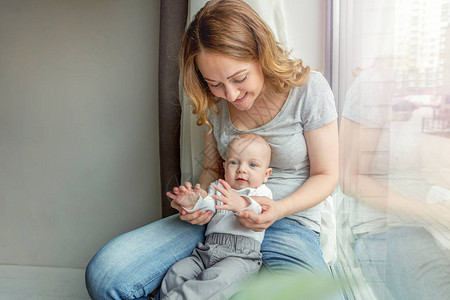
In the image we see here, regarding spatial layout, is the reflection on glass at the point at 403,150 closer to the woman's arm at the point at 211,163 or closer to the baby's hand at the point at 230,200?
the baby's hand at the point at 230,200

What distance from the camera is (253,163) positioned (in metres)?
0.96

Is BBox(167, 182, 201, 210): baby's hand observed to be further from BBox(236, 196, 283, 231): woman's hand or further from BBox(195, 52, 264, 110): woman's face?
BBox(195, 52, 264, 110): woman's face

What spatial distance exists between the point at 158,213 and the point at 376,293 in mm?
1345

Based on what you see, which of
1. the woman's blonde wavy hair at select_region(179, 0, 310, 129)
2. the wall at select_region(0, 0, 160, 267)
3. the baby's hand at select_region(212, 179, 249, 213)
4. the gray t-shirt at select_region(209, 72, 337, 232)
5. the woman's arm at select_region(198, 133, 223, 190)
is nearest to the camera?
the baby's hand at select_region(212, 179, 249, 213)

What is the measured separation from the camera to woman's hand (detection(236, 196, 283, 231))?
82 centimetres

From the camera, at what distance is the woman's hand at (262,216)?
32.2 inches

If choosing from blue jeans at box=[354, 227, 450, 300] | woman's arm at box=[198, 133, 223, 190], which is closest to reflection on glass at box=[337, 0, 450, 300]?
blue jeans at box=[354, 227, 450, 300]

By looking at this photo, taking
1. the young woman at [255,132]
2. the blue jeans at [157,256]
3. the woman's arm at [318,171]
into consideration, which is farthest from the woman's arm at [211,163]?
the woman's arm at [318,171]

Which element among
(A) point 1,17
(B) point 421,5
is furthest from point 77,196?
(B) point 421,5

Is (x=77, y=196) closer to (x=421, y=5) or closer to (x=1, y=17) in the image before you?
(x=1, y=17)

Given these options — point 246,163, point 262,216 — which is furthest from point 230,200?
point 246,163

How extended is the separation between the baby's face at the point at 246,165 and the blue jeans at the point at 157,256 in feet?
0.54

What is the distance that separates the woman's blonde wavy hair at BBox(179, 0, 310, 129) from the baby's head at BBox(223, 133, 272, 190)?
0.18 m

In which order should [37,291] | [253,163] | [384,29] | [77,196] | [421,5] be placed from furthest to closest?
[77,196] < [37,291] < [253,163] < [384,29] < [421,5]
